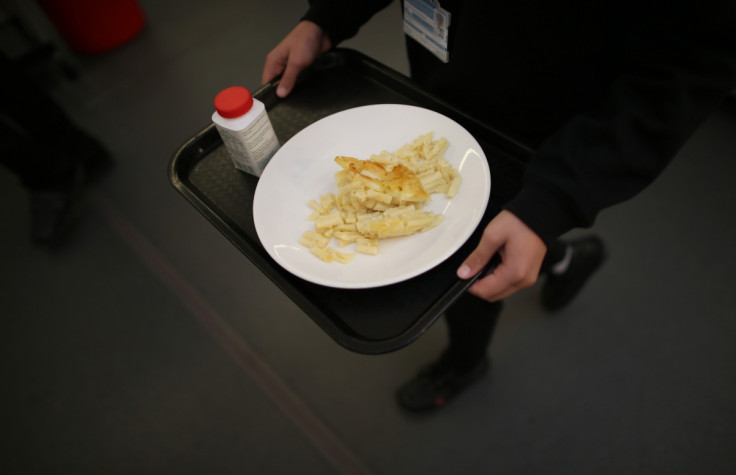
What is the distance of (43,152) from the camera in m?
1.83

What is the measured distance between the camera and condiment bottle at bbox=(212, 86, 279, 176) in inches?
28.2

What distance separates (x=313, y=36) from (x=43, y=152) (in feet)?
5.10

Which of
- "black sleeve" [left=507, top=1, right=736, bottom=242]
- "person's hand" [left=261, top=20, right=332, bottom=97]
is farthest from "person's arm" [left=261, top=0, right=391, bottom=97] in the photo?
"black sleeve" [left=507, top=1, right=736, bottom=242]

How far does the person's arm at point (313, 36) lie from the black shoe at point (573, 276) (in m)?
0.98

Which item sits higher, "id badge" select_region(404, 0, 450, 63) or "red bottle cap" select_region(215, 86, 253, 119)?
"red bottle cap" select_region(215, 86, 253, 119)

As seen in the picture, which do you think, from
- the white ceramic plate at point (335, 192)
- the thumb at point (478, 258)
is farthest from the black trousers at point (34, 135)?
the thumb at point (478, 258)

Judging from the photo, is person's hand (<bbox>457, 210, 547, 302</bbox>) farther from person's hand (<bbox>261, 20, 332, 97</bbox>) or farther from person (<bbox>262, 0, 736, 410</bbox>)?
person's hand (<bbox>261, 20, 332, 97</bbox>)

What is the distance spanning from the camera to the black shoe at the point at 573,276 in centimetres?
140

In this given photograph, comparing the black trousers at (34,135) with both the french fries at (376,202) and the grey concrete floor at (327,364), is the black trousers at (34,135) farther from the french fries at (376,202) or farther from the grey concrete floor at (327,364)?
the french fries at (376,202)

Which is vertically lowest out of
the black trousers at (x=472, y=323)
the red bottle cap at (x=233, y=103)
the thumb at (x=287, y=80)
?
the black trousers at (x=472, y=323)

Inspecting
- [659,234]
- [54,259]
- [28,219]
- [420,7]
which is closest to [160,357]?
[54,259]

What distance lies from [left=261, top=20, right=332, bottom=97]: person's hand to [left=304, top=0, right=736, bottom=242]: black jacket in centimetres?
31

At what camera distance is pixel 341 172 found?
2.53ft

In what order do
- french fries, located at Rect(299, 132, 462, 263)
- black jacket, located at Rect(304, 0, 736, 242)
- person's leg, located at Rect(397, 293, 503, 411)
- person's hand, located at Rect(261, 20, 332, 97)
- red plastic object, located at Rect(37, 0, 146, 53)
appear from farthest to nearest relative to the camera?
red plastic object, located at Rect(37, 0, 146, 53) < person's leg, located at Rect(397, 293, 503, 411) < person's hand, located at Rect(261, 20, 332, 97) < french fries, located at Rect(299, 132, 462, 263) < black jacket, located at Rect(304, 0, 736, 242)
